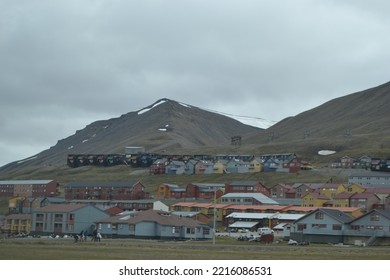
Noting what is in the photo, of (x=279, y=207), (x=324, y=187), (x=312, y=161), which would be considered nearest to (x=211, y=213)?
(x=279, y=207)

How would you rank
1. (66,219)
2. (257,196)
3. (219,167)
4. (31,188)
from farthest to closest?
(219,167) → (31,188) → (257,196) → (66,219)

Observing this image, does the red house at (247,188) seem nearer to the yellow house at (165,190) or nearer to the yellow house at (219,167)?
the yellow house at (165,190)

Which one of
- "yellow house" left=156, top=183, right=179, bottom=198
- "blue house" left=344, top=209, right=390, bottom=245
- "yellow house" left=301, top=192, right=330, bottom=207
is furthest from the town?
"yellow house" left=156, top=183, right=179, bottom=198

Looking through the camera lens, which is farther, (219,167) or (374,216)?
(219,167)

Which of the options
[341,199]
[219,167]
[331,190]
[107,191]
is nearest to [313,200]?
[341,199]

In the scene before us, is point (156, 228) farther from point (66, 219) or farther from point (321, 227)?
point (321, 227)

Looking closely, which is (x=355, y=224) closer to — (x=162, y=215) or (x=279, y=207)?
(x=162, y=215)

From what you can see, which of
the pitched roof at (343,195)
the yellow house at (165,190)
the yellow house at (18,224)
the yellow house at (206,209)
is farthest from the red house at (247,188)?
the yellow house at (18,224)
